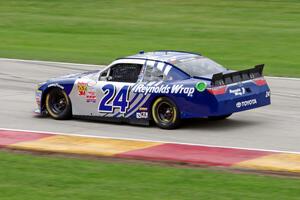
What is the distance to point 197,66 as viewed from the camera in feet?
52.9

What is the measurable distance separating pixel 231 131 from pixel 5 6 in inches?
1083

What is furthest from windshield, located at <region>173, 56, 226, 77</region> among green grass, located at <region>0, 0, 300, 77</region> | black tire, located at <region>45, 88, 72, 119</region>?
green grass, located at <region>0, 0, 300, 77</region>

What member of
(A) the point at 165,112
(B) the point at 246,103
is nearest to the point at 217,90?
(B) the point at 246,103

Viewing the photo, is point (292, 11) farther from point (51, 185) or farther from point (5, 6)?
point (51, 185)

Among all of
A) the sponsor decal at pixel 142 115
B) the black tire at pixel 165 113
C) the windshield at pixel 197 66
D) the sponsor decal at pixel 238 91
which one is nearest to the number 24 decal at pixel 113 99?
the sponsor decal at pixel 142 115

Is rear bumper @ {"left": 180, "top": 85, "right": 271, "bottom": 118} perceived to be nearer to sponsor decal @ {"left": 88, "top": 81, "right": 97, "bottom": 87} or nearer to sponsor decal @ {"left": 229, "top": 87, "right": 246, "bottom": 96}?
sponsor decal @ {"left": 229, "top": 87, "right": 246, "bottom": 96}

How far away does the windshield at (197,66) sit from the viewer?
1591 centimetres

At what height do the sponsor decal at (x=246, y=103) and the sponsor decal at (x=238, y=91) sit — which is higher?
the sponsor decal at (x=238, y=91)

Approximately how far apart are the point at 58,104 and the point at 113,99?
4.99 feet

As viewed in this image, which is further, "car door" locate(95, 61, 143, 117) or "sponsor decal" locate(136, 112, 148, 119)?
"car door" locate(95, 61, 143, 117)

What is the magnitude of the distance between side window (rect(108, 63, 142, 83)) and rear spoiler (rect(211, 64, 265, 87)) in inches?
66.5

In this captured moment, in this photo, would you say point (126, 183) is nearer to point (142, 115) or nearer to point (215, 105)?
point (215, 105)

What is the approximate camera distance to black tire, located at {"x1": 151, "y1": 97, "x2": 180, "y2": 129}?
15.7 m

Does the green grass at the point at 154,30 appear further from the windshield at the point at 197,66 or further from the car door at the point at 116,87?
the car door at the point at 116,87
